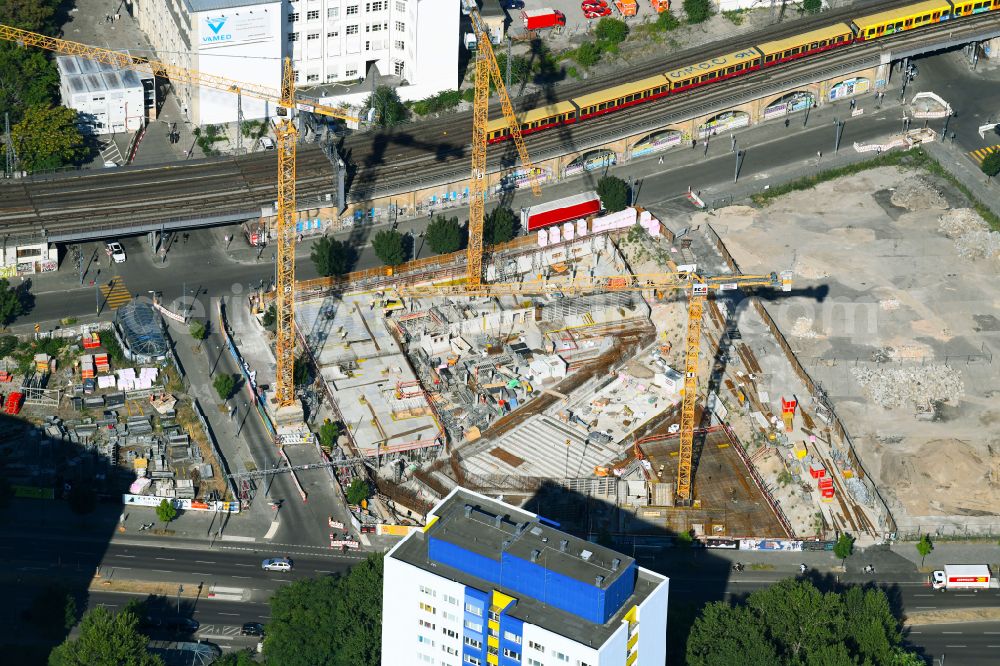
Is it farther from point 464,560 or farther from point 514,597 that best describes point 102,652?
point 514,597

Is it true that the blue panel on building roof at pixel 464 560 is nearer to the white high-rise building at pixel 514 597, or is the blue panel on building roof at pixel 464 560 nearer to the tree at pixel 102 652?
the white high-rise building at pixel 514 597

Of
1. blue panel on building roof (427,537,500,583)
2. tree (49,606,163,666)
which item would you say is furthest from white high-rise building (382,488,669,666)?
tree (49,606,163,666)

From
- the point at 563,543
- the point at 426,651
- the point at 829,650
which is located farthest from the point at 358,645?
the point at 829,650

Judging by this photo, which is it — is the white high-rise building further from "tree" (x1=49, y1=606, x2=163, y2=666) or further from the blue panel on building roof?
"tree" (x1=49, y1=606, x2=163, y2=666)

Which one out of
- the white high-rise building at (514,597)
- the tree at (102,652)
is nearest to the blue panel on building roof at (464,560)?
the white high-rise building at (514,597)

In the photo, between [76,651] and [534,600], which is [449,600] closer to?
[534,600]

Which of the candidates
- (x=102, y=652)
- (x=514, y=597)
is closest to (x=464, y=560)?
(x=514, y=597)
